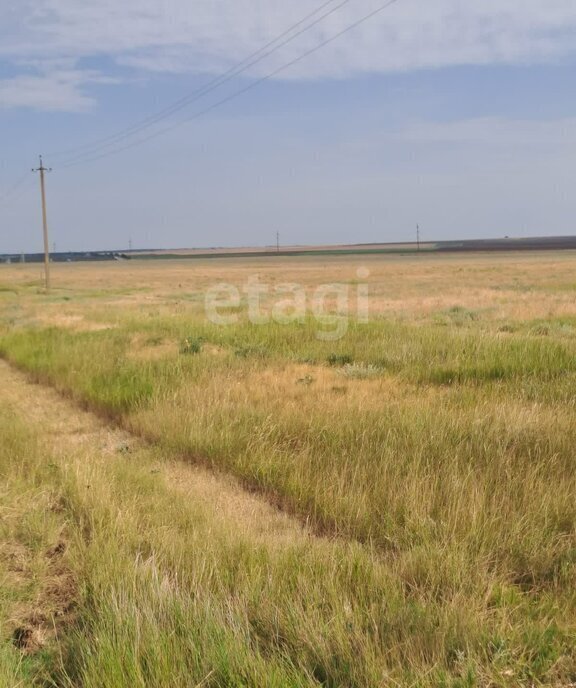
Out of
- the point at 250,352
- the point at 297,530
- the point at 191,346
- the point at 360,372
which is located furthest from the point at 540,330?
the point at 297,530

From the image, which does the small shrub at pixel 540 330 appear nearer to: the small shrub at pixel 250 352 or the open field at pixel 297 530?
the open field at pixel 297 530

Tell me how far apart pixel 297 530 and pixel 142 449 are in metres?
3.24

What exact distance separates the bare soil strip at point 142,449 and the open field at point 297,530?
0.04 m

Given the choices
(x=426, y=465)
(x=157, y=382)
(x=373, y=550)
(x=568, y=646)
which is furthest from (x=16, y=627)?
(x=157, y=382)

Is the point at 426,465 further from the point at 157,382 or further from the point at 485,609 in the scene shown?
the point at 157,382

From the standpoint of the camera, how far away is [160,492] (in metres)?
5.47

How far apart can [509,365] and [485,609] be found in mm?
7159

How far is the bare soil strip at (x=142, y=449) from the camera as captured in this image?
4.94 m

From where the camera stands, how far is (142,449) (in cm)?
746

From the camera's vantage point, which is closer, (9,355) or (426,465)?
(426,465)

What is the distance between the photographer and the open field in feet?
9.69

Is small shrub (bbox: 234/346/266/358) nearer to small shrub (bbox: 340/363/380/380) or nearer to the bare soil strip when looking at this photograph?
small shrub (bbox: 340/363/380/380)

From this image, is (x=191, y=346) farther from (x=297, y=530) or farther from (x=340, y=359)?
(x=297, y=530)

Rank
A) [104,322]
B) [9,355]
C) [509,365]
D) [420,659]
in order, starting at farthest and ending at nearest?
[104,322] < [9,355] < [509,365] < [420,659]
